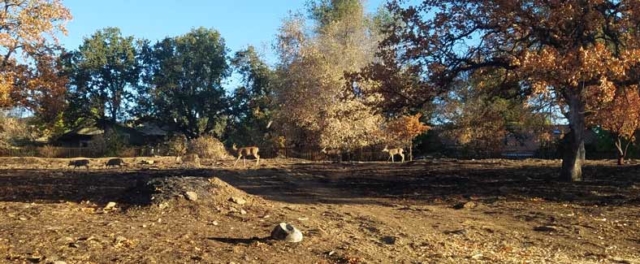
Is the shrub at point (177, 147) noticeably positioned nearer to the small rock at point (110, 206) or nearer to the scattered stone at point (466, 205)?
the scattered stone at point (466, 205)

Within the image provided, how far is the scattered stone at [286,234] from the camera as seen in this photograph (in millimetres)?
7375

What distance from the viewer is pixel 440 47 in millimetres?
15320

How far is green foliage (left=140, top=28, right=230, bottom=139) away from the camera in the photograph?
5247 cm

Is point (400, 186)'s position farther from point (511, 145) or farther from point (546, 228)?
point (511, 145)

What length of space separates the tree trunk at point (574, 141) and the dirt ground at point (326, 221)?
549mm

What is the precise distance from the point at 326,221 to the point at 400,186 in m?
6.77

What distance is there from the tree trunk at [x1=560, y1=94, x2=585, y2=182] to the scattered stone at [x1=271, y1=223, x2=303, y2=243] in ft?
33.4

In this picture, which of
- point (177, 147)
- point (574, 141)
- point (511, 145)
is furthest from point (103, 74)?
point (574, 141)

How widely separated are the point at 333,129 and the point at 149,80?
2635cm

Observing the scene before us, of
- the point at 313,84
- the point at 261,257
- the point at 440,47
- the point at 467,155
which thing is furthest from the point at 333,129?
the point at 261,257

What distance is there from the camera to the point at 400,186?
1605cm

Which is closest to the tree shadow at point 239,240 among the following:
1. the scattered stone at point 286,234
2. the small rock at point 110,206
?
the scattered stone at point 286,234

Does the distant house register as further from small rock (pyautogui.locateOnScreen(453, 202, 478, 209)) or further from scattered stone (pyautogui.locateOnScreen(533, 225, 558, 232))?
scattered stone (pyautogui.locateOnScreen(533, 225, 558, 232))

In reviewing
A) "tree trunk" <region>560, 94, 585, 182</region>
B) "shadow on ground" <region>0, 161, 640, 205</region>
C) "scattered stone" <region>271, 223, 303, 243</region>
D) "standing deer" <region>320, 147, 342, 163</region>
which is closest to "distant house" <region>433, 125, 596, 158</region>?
"standing deer" <region>320, 147, 342, 163</region>
